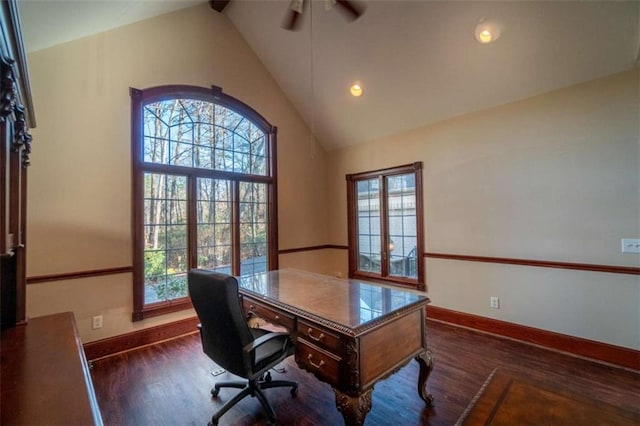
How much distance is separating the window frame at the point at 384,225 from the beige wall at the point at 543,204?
115 millimetres

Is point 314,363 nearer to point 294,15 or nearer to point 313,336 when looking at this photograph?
point 313,336

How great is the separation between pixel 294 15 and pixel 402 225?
299cm

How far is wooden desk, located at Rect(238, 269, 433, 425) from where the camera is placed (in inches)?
62.8

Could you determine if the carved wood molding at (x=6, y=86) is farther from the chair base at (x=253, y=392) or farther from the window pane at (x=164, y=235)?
the window pane at (x=164, y=235)

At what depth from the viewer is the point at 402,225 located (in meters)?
4.36

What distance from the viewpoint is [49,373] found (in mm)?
1175

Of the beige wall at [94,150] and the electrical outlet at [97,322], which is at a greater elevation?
the beige wall at [94,150]

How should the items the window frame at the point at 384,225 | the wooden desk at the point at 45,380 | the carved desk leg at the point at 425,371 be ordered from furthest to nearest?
1. the window frame at the point at 384,225
2. the carved desk leg at the point at 425,371
3. the wooden desk at the point at 45,380

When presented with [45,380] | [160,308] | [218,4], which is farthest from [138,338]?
[218,4]

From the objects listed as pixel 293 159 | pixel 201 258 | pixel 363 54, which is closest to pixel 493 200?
pixel 363 54

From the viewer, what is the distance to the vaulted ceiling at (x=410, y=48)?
2.52m

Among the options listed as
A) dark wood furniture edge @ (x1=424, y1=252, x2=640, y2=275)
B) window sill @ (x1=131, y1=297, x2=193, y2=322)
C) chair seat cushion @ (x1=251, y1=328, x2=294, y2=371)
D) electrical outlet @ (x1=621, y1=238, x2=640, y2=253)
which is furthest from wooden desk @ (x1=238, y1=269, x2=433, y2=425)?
electrical outlet @ (x1=621, y1=238, x2=640, y2=253)

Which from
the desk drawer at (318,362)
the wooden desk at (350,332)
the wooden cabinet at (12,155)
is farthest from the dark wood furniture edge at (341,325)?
the wooden cabinet at (12,155)

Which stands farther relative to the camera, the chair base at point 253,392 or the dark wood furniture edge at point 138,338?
the dark wood furniture edge at point 138,338
